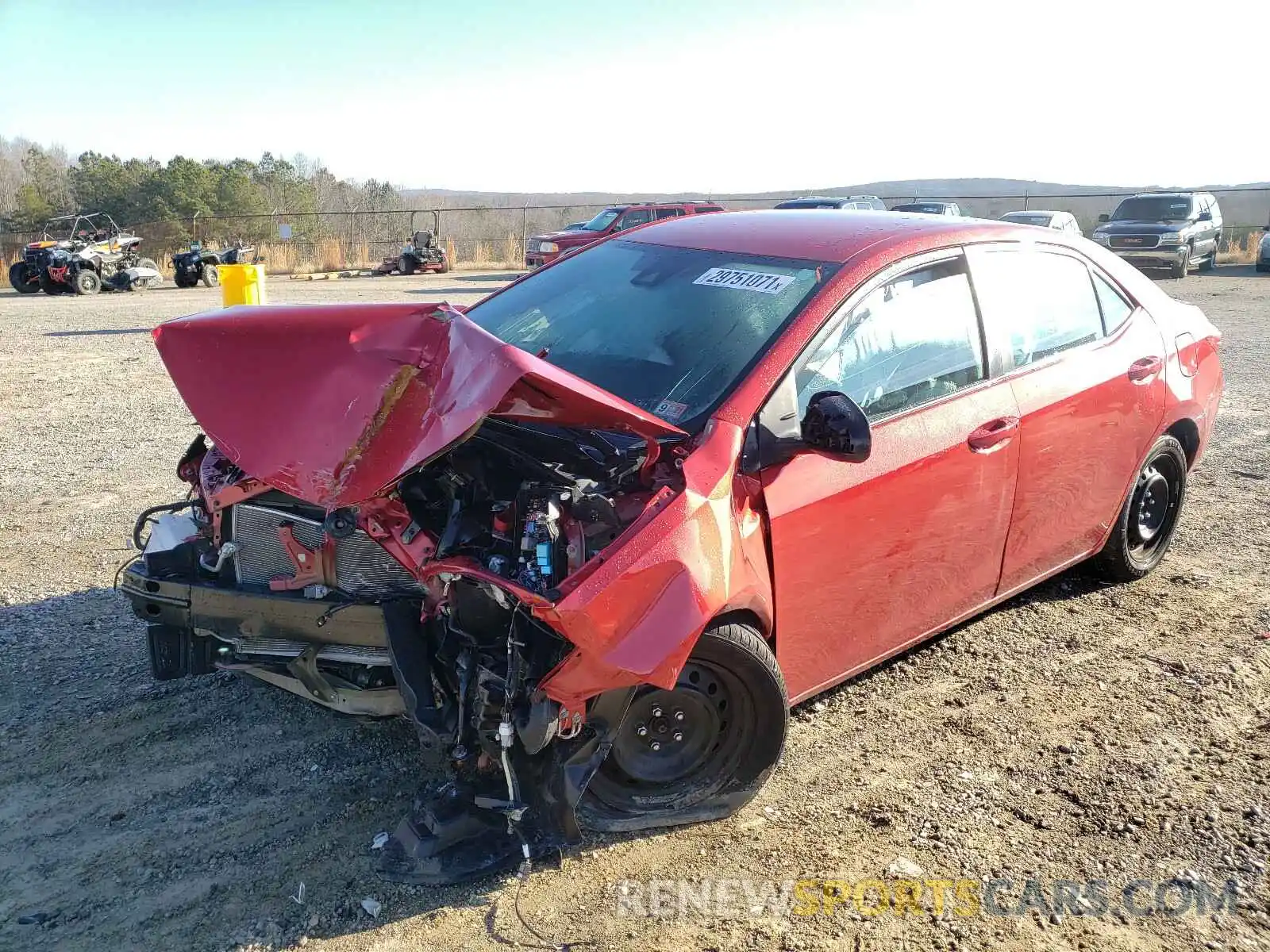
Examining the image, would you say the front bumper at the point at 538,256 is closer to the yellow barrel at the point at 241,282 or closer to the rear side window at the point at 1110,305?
the yellow barrel at the point at 241,282

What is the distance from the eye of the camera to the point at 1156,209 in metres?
26.8

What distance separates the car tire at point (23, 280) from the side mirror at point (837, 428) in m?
24.9

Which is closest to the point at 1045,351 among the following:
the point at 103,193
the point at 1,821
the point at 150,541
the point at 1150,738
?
the point at 1150,738

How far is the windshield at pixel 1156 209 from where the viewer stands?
26.6 m

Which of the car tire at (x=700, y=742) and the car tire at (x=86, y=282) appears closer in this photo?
the car tire at (x=700, y=742)

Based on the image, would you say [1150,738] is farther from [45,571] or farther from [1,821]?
[45,571]

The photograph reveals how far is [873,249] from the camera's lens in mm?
3875

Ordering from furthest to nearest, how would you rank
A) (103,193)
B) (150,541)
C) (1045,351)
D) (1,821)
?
(103,193)
(1045,351)
(150,541)
(1,821)

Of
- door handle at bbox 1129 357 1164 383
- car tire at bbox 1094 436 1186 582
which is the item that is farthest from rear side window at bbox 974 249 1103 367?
car tire at bbox 1094 436 1186 582

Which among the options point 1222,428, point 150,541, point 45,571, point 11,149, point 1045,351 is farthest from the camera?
point 11,149

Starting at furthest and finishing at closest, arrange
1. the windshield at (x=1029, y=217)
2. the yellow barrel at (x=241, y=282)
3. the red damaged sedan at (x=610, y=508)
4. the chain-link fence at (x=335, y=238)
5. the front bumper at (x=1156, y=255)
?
the chain-link fence at (x=335, y=238) < the front bumper at (x=1156, y=255) < the windshield at (x=1029, y=217) < the yellow barrel at (x=241, y=282) < the red damaged sedan at (x=610, y=508)

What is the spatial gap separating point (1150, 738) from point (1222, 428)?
627 cm

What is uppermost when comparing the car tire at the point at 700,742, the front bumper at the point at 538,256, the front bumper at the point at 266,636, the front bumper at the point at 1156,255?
the front bumper at the point at 1156,255

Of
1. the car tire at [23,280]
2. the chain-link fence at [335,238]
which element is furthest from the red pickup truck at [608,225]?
the car tire at [23,280]
